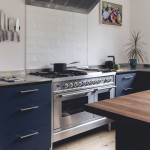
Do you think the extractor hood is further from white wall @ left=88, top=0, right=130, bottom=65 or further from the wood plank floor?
the wood plank floor

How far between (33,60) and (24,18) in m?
0.55

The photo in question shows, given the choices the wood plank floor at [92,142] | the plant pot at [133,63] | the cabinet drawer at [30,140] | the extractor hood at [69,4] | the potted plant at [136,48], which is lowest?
the wood plank floor at [92,142]

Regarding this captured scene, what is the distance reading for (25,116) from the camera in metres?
2.28

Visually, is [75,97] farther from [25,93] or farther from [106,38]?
[106,38]

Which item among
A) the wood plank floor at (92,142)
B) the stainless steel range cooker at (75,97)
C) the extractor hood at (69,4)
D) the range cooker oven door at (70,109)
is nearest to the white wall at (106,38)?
the extractor hood at (69,4)

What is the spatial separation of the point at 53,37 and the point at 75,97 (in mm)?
953

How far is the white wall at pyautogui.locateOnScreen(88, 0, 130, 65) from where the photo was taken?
147 inches

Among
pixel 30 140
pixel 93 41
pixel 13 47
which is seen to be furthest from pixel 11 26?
pixel 93 41

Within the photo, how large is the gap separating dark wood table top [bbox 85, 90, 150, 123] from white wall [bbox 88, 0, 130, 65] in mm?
2236

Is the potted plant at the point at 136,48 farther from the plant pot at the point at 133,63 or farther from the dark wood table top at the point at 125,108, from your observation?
the dark wood table top at the point at 125,108

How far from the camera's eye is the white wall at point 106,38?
3725 millimetres

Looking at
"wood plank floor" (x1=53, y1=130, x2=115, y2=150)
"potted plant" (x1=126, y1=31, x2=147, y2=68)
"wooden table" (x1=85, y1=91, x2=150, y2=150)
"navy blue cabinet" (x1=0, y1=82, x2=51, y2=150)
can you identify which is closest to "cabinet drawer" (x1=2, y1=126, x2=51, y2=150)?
"navy blue cabinet" (x1=0, y1=82, x2=51, y2=150)

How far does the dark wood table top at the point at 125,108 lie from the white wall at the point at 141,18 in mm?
2866

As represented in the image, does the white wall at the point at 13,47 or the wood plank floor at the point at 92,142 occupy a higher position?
the white wall at the point at 13,47
